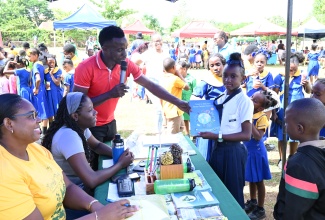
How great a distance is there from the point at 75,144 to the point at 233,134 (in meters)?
1.20

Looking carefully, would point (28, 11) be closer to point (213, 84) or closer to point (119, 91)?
point (213, 84)

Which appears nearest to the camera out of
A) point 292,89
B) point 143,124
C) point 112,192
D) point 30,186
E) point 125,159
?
point 30,186

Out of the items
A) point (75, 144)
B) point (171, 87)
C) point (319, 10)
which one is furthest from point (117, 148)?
point (319, 10)

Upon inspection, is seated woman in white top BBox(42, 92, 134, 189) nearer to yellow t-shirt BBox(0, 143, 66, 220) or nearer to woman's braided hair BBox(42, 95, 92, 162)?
woman's braided hair BBox(42, 95, 92, 162)

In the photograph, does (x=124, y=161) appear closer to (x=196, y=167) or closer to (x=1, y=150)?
(x=196, y=167)

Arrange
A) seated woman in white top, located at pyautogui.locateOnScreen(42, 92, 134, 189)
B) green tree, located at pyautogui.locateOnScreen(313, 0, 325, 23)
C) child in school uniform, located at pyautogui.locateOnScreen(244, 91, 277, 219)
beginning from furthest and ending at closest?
green tree, located at pyautogui.locateOnScreen(313, 0, 325, 23) < child in school uniform, located at pyautogui.locateOnScreen(244, 91, 277, 219) < seated woman in white top, located at pyautogui.locateOnScreen(42, 92, 134, 189)

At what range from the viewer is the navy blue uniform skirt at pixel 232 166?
97.0 inches

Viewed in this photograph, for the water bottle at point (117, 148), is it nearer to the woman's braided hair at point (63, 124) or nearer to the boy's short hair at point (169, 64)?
the woman's braided hair at point (63, 124)

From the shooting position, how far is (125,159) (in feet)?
7.36

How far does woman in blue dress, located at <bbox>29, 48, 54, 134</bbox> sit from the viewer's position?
6090 millimetres

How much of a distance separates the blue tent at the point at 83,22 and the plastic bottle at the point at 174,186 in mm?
8467

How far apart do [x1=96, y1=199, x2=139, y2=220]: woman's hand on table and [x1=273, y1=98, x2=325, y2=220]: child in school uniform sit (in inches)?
30.0

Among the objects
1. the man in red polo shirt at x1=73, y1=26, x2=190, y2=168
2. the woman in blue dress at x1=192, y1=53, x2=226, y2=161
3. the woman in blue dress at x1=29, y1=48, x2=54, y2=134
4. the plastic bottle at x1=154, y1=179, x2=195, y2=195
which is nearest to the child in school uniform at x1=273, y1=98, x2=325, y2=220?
the plastic bottle at x1=154, y1=179, x2=195, y2=195

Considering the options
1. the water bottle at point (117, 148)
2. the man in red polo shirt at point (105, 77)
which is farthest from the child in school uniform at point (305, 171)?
the man in red polo shirt at point (105, 77)
